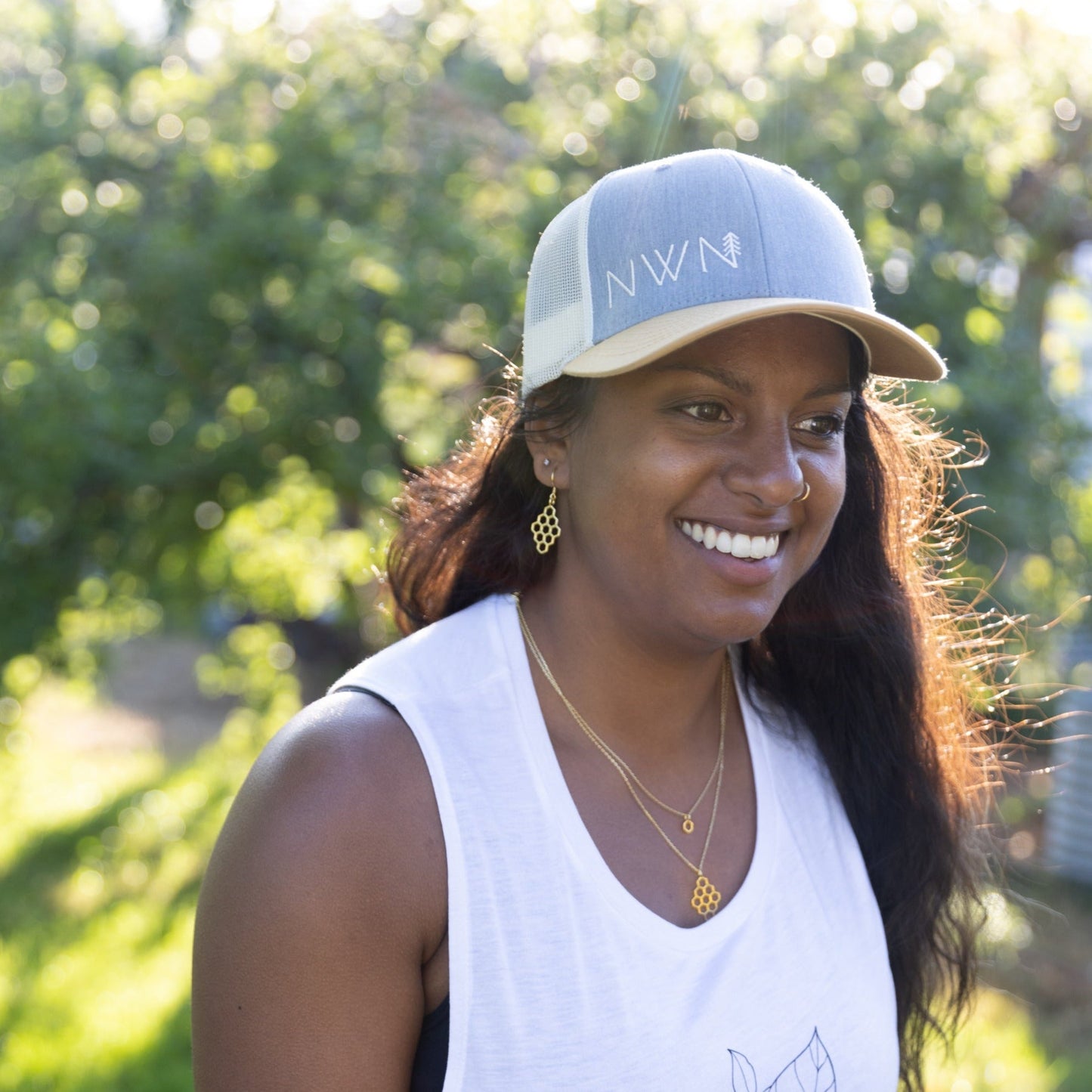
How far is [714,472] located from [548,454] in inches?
11.6

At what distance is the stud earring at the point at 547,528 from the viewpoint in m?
2.09

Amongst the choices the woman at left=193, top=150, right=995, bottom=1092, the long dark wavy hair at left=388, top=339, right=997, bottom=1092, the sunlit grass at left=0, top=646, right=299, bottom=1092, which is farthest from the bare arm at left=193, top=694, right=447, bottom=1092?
the sunlit grass at left=0, top=646, right=299, bottom=1092

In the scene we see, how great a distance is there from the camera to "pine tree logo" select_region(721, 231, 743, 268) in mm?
1765

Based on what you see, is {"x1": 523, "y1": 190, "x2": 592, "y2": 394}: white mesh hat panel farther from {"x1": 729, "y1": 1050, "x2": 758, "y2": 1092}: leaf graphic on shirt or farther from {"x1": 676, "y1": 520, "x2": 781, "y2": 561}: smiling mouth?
{"x1": 729, "y1": 1050, "x2": 758, "y2": 1092}: leaf graphic on shirt

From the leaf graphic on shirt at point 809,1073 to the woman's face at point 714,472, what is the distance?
57cm

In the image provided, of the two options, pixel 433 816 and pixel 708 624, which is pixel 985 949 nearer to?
pixel 708 624

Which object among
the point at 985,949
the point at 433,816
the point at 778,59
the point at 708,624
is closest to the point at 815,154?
the point at 778,59

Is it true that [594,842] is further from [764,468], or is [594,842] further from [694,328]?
[694,328]

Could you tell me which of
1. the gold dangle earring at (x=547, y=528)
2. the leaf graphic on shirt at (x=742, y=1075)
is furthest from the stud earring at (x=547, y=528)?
the leaf graphic on shirt at (x=742, y=1075)

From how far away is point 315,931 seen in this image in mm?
1522

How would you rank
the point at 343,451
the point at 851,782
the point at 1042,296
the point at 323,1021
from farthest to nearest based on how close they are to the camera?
the point at 1042,296 < the point at 343,451 < the point at 851,782 < the point at 323,1021

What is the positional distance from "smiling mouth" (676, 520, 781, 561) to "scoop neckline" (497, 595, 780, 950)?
31cm

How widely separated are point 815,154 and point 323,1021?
168 inches

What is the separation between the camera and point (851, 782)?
2.26 meters
